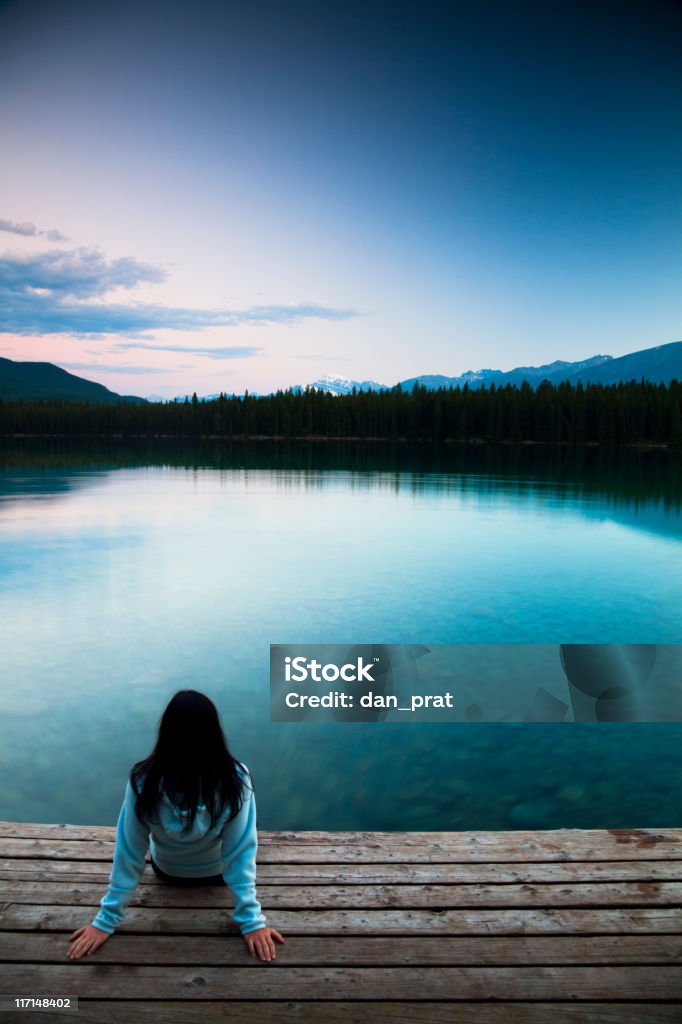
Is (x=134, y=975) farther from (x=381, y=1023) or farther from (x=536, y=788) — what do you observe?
(x=536, y=788)

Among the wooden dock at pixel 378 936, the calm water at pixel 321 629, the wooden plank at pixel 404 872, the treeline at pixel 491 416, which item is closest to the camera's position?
the wooden dock at pixel 378 936

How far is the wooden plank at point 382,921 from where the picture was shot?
471cm

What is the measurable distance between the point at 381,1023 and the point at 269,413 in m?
197

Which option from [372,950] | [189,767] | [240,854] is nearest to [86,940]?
[240,854]

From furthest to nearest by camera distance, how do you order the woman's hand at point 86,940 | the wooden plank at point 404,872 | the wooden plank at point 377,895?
the wooden plank at point 404,872 < the wooden plank at point 377,895 < the woman's hand at point 86,940

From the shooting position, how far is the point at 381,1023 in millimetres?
3934

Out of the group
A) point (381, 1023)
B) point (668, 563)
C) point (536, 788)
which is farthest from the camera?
point (668, 563)

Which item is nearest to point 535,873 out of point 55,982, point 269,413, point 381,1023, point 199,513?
point 381,1023

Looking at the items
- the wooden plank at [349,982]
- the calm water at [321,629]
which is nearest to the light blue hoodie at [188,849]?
the wooden plank at [349,982]

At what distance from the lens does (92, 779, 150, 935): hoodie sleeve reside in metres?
4.52

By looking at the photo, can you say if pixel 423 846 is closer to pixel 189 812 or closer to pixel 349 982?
pixel 349 982

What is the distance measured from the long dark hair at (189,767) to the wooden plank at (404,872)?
3.71 ft

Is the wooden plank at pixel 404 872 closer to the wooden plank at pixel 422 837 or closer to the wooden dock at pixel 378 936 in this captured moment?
the wooden dock at pixel 378 936

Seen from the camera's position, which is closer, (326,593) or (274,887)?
(274,887)
